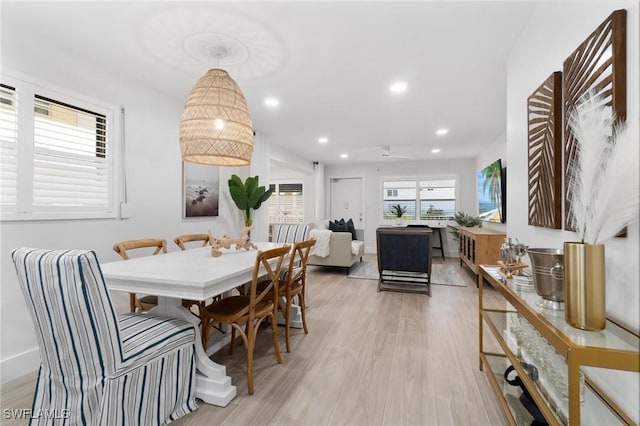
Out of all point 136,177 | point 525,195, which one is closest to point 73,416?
point 136,177

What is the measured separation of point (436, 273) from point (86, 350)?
5.07 meters

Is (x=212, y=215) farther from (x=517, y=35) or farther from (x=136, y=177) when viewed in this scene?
(x=517, y=35)

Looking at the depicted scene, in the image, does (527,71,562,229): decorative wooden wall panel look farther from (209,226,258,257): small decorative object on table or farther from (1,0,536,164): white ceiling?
(209,226,258,257): small decorative object on table

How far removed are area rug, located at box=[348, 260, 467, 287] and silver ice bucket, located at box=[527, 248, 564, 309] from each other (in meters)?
3.48

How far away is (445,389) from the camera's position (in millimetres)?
1843

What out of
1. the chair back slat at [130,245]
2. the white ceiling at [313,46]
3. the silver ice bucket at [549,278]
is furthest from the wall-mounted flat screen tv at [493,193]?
the chair back slat at [130,245]

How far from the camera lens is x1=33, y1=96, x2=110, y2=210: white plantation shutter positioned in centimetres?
221

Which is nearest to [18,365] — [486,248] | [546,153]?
[546,153]

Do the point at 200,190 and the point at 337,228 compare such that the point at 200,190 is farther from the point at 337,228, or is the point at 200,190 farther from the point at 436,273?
the point at 436,273

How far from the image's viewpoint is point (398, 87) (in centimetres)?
306

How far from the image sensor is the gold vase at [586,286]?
0.92 metres

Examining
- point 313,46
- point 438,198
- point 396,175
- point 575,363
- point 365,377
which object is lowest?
point 365,377

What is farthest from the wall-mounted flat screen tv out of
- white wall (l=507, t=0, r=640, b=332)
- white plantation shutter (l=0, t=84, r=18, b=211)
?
white plantation shutter (l=0, t=84, r=18, b=211)

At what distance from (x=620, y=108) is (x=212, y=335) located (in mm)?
2927
